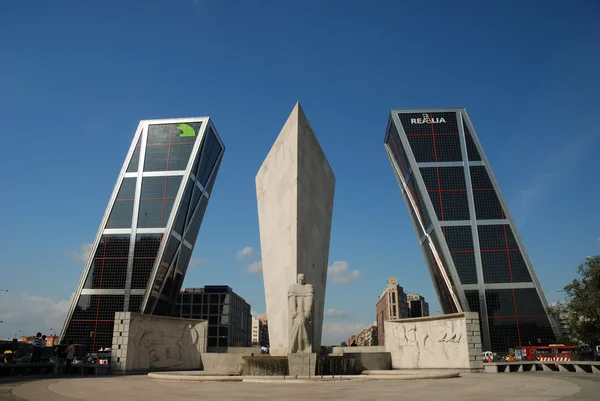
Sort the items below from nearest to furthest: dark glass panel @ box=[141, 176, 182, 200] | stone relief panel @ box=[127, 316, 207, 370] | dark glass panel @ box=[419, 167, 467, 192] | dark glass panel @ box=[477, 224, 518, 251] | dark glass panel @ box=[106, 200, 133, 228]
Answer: stone relief panel @ box=[127, 316, 207, 370] < dark glass panel @ box=[477, 224, 518, 251] < dark glass panel @ box=[106, 200, 133, 228] < dark glass panel @ box=[419, 167, 467, 192] < dark glass panel @ box=[141, 176, 182, 200]

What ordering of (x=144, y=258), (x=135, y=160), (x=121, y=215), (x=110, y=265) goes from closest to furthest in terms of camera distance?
1. (x=144, y=258)
2. (x=110, y=265)
3. (x=121, y=215)
4. (x=135, y=160)

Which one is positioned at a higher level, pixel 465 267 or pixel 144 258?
pixel 144 258

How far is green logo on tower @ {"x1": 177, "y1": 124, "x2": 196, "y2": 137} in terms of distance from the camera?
176ft

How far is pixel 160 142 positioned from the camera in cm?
5303

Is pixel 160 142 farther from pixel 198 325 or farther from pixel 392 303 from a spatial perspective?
pixel 392 303

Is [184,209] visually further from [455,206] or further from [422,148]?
[455,206]

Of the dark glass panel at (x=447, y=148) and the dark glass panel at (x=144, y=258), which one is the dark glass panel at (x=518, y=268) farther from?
the dark glass panel at (x=144, y=258)

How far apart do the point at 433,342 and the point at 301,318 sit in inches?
304

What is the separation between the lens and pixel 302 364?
1154cm

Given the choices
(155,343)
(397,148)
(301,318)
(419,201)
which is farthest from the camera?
(397,148)

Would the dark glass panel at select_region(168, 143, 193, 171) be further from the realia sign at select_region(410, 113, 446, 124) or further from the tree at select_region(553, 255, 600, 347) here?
the tree at select_region(553, 255, 600, 347)

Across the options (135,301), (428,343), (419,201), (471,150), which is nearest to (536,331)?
(419,201)

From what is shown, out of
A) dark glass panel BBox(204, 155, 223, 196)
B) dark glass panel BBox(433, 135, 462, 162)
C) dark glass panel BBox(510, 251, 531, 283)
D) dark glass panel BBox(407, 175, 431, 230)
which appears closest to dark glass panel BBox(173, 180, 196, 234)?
dark glass panel BBox(204, 155, 223, 196)

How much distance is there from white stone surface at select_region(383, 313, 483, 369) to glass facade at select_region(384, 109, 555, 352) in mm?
31065
